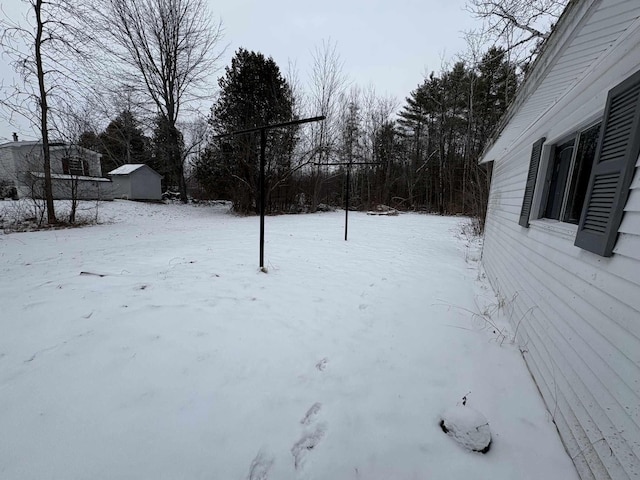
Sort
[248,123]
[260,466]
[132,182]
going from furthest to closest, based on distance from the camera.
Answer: [132,182], [248,123], [260,466]

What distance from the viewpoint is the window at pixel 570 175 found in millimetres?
1940

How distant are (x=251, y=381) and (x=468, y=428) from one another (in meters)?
1.32

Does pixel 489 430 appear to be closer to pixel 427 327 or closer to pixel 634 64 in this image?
pixel 427 327

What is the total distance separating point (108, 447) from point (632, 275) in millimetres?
2548

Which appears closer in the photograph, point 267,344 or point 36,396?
point 36,396

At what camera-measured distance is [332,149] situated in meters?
16.6

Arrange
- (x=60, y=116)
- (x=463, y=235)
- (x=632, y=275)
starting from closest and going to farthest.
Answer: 1. (x=632, y=275)
2. (x=60, y=116)
3. (x=463, y=235)

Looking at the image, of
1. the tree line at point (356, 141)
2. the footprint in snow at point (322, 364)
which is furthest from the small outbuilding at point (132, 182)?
the footprint in snow at point (322, 364)

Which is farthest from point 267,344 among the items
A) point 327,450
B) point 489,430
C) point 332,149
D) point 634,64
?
point 332,149

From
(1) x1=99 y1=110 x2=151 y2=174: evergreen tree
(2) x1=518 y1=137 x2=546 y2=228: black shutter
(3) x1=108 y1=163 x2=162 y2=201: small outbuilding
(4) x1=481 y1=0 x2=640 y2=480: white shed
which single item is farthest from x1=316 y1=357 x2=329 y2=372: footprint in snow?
(1) x1=99 y1=110 x2=151 y2=174: evergreen tree

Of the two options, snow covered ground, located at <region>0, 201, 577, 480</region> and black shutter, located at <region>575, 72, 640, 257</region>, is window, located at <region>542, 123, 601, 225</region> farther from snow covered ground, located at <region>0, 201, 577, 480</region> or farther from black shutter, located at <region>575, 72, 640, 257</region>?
snow covered ground, located at <region>0, 201, 577, 480</region>

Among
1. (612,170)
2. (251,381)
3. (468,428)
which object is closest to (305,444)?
(251,381)

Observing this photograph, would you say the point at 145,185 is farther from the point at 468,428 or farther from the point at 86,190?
the point at 468,428

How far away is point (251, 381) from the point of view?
5.74 feet
